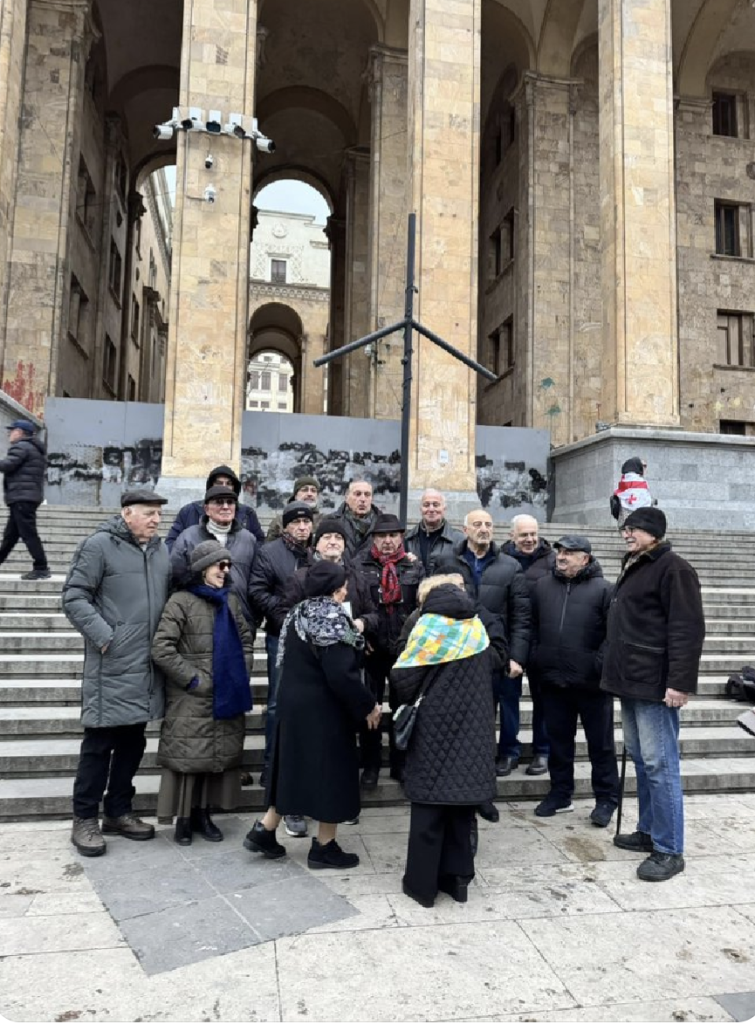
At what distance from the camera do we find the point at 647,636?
4488 mm

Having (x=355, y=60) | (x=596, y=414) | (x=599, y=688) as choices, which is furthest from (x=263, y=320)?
(x=599, y=688)

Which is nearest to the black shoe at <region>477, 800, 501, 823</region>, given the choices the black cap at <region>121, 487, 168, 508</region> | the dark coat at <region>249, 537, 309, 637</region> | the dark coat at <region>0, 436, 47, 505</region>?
the dark coat at <region>249, 537, 309, 637</region>

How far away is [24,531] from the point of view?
319 inches

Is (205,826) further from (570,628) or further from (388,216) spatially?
(388,216)

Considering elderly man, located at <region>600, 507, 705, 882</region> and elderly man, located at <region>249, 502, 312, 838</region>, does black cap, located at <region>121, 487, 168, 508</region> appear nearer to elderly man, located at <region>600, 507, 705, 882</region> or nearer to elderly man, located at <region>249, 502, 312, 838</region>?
elderly man, located at <region>249, 502, 312, 838</region>

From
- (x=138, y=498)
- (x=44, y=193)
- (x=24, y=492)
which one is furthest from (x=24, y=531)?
(x=44, y=193)

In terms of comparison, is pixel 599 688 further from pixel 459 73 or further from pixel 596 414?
pixel 596 414

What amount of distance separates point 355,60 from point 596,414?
15.2 metres

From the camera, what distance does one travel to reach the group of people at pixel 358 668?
3965 mm

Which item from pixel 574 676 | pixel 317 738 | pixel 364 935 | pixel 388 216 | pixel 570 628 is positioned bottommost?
pixel 364 935

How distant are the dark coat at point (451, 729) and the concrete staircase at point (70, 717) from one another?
1552 millimetres

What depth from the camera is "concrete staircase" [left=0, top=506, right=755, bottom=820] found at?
5.20m

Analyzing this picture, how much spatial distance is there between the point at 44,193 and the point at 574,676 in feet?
64.5

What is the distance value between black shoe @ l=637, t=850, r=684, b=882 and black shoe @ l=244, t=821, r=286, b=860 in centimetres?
207
